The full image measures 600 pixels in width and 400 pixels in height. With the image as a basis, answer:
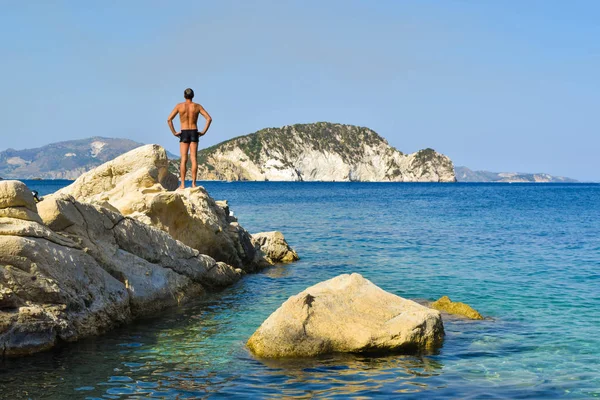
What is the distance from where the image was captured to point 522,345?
11180 millimetres

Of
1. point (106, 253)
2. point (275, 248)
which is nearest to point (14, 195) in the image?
point (106, 253)

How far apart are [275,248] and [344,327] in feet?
39.3

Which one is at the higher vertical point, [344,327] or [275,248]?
[275,248]

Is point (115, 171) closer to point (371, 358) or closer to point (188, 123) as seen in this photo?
point (188, 123)

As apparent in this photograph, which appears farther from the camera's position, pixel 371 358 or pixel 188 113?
pixel 188 113

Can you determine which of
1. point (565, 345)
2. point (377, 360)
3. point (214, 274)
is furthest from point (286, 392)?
point (214, 274)

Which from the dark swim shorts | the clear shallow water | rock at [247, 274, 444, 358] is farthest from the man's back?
rock at [247, 274, 444, 358]

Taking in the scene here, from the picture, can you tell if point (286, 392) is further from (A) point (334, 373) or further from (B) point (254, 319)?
Result: (B) point (254, 319)

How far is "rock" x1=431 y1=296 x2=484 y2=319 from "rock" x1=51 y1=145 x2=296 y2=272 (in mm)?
6873

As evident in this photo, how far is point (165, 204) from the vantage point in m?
16.5

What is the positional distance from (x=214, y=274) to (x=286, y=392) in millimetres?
8225

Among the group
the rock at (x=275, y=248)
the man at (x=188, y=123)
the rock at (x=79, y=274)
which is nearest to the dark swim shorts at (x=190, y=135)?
the man at (x=188, y=123)

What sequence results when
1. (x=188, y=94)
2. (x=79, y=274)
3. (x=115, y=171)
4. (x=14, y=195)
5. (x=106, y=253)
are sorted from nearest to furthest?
(x=14, y=195), (x=79, y=274), (x=106, y=253), (x=188, y=94), (x=115, y=171)

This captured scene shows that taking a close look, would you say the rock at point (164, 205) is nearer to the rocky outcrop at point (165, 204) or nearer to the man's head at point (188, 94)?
the rocky outcrop at point (165, 204)
